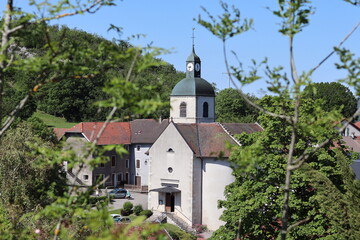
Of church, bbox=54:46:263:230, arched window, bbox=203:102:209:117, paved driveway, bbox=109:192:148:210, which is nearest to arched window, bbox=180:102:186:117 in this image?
church, bbox=54:46:263:230

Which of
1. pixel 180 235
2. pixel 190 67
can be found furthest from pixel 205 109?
pixel 180 235

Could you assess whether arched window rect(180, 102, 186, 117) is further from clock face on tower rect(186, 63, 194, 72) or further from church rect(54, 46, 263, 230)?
clock face on tower rect(186, 63, 194, 72)

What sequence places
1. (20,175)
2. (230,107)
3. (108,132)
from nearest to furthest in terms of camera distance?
(20,175) → (108,132) → (230,107)

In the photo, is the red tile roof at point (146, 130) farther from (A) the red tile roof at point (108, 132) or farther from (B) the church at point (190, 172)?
(B) the church at point (190, 172)

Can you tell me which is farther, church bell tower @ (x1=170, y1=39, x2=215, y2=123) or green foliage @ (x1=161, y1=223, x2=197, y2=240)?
church bell tower @ (x1=170, y1=39, x2=215, y2=123)

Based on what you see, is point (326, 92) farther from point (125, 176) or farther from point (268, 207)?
point (268, 207)

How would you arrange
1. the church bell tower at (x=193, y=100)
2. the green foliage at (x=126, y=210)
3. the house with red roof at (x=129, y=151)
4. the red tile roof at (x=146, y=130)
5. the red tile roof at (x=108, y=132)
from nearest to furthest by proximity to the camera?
the green foliage at (x=126, y=210) < the church bell tower at (x=193, y=100) < the red tile roof at (x=108, y=132) < the house with red roof at (x=129, y=151) < the red tile roof at (x=146, y=130)

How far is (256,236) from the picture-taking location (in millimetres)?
25328

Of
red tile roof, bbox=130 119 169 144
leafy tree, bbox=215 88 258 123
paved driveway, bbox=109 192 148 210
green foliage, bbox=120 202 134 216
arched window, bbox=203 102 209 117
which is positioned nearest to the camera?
green foliage, bbox=120 202 134 216

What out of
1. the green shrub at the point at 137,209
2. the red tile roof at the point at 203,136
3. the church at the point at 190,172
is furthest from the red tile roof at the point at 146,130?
→ the red tile roof at the point at 203,136

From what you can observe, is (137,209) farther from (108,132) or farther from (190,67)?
(108,132)

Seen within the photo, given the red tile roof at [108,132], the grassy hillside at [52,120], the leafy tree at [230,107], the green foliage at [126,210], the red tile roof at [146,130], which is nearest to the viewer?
the green foliage at [126,210]

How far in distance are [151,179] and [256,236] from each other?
852 inches

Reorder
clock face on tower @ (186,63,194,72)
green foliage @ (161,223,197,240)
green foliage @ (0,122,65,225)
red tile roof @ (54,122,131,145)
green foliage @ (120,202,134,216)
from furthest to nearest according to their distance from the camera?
red tile roof @ (54,122,131,145)
clock face on tower @ (186,63,194,72)
green foliage @ (120,202,134,216)
green foliage @ (161,223,197,240)
green foliage @ (0,122,65,225)
